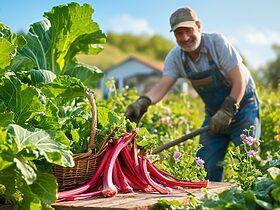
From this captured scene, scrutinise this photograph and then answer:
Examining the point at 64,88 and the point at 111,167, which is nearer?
the point at 111,167

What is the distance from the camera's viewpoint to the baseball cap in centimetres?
537

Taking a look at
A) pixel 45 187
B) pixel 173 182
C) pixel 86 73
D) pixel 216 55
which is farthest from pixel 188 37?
pixel 45 187

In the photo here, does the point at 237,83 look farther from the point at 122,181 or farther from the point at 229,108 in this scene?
the point at 122,181

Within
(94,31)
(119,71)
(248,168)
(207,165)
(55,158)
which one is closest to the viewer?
(55,158)

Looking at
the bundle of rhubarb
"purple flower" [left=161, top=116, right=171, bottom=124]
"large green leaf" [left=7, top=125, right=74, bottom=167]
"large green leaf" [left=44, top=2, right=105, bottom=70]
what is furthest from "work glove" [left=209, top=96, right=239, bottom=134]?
"large green leaf" [left=7, top=125, right=74, bottom=167]

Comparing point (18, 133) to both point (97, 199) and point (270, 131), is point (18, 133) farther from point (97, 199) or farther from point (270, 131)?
point (270, 131)

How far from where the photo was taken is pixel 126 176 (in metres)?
3.81

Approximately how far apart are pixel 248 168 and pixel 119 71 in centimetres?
4812

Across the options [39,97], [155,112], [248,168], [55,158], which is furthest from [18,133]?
[155,112]

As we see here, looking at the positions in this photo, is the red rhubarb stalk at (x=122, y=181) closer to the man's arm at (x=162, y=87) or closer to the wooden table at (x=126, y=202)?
the wooden table at (x=126, y=202)

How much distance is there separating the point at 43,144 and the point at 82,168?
1.83 feet

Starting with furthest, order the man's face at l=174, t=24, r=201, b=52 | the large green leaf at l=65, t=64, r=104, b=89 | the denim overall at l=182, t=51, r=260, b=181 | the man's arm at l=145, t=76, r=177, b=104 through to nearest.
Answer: the man's arm at l=145, t=76, r=177, b=104, the denim overall at l=182, t=51, r=260, b=181, the man's face at l=174, t=24, r=201, b=52, the large green leaf at l=65, t=64, r=104, b=89

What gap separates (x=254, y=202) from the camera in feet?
9.43

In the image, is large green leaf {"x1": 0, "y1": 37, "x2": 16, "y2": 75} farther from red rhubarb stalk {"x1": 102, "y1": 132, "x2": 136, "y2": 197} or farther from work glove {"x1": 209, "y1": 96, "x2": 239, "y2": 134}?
work glove {"x1": 209, "y1": 96, "x2": 239, "y2": 134}
